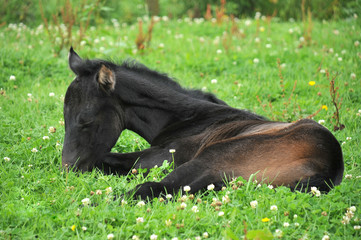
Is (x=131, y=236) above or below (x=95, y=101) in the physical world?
below

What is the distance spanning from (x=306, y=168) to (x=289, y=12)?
46.3 ft

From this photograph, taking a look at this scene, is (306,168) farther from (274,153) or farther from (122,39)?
(122,39)

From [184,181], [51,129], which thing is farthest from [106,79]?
[184,181]

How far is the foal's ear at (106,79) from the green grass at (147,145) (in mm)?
894

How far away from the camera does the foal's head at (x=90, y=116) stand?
4430 mm

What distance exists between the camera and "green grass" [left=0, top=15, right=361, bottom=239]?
10.6 feet

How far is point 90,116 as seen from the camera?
176 inches

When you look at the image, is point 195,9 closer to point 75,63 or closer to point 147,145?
point 147,145

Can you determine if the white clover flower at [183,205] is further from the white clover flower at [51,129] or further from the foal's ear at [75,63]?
the white clover flower at [51,129]

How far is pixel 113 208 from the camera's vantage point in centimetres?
355

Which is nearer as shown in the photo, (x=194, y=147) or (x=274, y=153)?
(x=274, y=153)

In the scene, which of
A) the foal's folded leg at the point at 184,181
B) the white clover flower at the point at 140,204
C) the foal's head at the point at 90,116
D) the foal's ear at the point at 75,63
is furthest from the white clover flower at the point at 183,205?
the foal's ear at the point at 75,63

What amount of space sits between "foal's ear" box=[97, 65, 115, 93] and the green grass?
2.93 ft

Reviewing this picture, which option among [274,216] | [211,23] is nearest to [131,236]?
[274,216]
